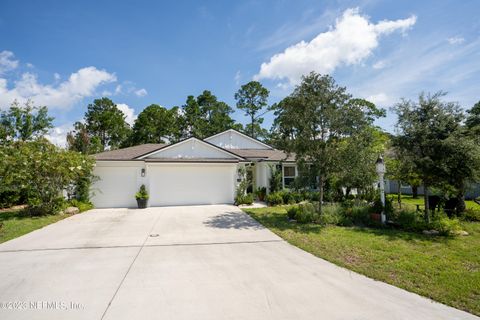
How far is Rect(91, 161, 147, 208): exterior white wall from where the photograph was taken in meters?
14.4

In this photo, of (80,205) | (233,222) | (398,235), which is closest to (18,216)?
(80,205)

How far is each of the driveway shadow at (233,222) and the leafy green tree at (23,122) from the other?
817 inches

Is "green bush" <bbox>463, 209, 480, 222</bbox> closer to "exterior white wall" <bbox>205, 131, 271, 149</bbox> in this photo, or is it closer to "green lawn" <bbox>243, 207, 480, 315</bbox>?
"green lawn" <bbox>243, 207, 480, 315</bbox>

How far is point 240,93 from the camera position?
35750mm

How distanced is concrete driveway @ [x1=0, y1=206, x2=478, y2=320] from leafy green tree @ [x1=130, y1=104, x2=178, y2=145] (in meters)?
26.6

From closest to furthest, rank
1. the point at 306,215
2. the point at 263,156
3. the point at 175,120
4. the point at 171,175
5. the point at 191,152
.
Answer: the point at 306,215, the point at 171,175, the point at 191,152, the point at 263,156, the point at 175,120

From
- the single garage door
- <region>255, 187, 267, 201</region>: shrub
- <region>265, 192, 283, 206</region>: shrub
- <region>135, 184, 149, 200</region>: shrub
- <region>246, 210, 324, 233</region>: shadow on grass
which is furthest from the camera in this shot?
<region>255, 187, 267, 201</region>: shrub

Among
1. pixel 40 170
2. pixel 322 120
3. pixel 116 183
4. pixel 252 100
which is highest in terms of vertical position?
pixel 252 100

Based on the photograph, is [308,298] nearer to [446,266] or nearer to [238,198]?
[446,266]

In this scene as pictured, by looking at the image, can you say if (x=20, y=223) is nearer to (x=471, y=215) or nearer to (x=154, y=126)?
(x=471, y=215)

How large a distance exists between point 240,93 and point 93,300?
34350mm

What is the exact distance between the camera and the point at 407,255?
593 centimetres

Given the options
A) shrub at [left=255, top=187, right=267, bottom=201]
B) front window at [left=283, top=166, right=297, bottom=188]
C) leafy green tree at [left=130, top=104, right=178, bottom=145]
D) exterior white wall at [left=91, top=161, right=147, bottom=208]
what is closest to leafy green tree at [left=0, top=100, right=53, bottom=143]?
leafy green tree at [left=130, top=104, right=178, bottom=145]

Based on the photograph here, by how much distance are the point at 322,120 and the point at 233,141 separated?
12.1 metres
